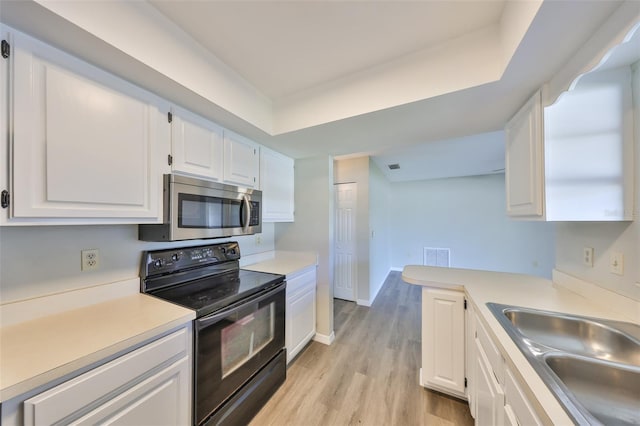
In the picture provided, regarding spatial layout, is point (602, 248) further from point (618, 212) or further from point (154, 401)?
point (154, 401)

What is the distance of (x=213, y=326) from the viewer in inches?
49.2

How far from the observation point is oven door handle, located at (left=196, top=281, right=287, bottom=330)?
3.91 ft

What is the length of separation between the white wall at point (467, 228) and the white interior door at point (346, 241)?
2.35 meters

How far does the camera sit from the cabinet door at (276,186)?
7.24 ft

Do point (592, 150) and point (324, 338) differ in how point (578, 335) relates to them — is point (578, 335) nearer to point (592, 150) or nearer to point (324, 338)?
point (592, 150)

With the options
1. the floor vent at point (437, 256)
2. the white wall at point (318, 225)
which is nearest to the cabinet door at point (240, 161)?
the white wall at point (318, 225)

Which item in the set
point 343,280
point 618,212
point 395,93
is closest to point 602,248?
point 618,212

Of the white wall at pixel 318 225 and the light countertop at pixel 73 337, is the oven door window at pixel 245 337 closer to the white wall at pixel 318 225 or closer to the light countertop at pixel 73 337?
the light countertop at pixel 73 337

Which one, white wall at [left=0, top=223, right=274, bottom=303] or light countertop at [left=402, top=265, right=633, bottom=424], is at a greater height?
white wall at [left=0, top=223, right=274, bottom=303]

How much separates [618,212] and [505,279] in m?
0.87

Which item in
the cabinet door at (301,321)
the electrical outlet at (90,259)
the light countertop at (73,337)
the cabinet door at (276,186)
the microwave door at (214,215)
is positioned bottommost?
the cabinet door at (301,321)

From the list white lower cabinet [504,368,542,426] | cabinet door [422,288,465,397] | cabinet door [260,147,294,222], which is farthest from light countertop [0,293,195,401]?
cabinet door [422,288,465,397]

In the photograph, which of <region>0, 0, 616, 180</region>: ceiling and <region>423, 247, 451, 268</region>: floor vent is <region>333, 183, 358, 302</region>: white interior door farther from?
<region>423, 247, 451, 268</region>: floor vent

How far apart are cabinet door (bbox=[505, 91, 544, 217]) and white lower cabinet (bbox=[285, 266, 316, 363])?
5.84 feet
